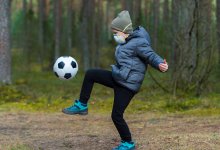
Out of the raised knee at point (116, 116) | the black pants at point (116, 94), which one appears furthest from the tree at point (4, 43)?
the raised knee at point (116, 116)

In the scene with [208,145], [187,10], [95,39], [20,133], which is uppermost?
[187,10]

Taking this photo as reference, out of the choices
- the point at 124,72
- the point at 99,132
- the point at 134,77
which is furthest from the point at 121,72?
the point at 99,132

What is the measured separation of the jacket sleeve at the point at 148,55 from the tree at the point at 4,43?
9.61 m

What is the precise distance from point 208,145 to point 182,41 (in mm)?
6623

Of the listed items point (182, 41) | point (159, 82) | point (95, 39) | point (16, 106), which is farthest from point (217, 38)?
point (95, 39)

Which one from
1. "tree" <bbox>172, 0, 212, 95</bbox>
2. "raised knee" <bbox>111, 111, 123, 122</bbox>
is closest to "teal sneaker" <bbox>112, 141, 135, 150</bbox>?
"raised knee" <bbox>111, 111, 123, 122</bbox>

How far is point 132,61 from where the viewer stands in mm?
6289

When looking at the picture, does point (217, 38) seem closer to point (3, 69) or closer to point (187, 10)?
point (187, 10)

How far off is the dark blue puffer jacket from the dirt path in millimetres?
1217

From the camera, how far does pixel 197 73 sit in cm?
1364

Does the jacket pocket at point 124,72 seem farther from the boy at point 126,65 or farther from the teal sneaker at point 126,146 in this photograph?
the teal sneaker at point 126,146

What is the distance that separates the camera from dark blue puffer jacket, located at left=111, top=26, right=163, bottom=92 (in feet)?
20.5

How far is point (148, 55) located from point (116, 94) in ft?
2.30

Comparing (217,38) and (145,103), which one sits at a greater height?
(217,38)
